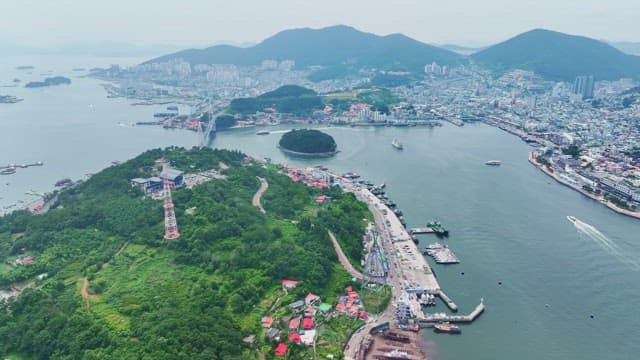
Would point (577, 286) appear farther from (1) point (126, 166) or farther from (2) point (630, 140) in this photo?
(2) point (630, 140)

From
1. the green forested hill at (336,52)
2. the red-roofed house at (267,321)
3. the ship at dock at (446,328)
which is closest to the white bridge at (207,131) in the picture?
the red-roofed house at (267,321)

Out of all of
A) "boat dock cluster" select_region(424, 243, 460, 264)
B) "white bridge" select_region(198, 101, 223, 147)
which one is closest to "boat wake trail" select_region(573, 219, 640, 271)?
"boat dock cluster" select_region(424, 243, 460, 264)

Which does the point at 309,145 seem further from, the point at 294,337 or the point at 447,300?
the point at 294,337

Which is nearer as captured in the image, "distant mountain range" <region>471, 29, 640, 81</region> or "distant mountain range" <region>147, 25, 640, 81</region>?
"distant mountain range" <region>471, 29, 640, 81</region>

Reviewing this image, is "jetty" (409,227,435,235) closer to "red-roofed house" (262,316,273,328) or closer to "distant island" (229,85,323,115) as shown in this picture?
"red-roofed house" (262,316,273,328)

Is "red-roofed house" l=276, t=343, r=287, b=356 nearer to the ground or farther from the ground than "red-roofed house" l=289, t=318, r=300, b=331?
nearer to the ground

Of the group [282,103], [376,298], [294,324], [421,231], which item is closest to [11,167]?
[421,231]

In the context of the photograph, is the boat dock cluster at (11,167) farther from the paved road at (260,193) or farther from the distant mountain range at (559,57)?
the distant mountain range at (559,57)
